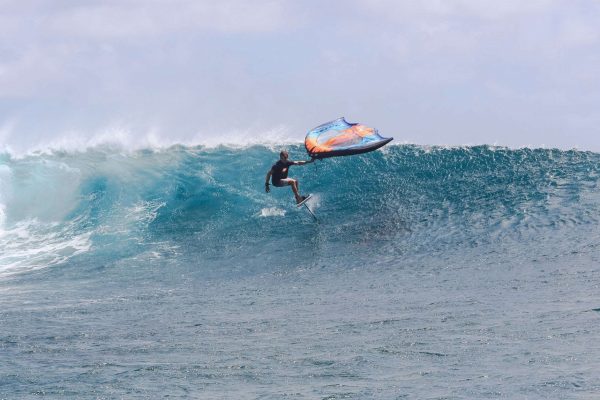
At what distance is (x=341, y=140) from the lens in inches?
737

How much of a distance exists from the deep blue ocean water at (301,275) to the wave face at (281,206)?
0.23ft

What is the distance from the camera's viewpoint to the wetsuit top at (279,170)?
1742cm

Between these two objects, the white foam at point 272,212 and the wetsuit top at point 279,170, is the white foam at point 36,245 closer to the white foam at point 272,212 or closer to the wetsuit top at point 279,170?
the white foam at point 272,212

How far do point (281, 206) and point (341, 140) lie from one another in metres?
2.28

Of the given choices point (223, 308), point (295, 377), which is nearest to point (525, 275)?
point (223, 308)

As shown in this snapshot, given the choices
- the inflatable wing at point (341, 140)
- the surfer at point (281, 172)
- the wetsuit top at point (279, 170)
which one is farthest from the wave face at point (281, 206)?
the inflatable wing at point (341, 140)

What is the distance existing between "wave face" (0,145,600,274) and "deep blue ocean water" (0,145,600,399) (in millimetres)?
70

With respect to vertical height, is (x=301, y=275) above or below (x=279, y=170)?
below

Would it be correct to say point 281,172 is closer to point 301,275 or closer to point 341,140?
point 341,140

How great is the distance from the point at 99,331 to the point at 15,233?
986 cm

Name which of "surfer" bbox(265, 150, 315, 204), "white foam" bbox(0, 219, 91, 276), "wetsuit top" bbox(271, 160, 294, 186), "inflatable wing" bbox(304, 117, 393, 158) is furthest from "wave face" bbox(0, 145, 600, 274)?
"inflatable wing" bbox(304, 117, 393, 158)

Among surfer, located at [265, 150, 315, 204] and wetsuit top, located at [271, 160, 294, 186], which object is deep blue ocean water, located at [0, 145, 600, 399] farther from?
wetsuit top, located at [271, 160, 294, 186]

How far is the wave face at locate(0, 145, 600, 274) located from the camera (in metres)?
16.5

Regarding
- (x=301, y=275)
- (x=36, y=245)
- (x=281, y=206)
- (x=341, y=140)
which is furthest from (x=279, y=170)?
(x=36, y=245)
